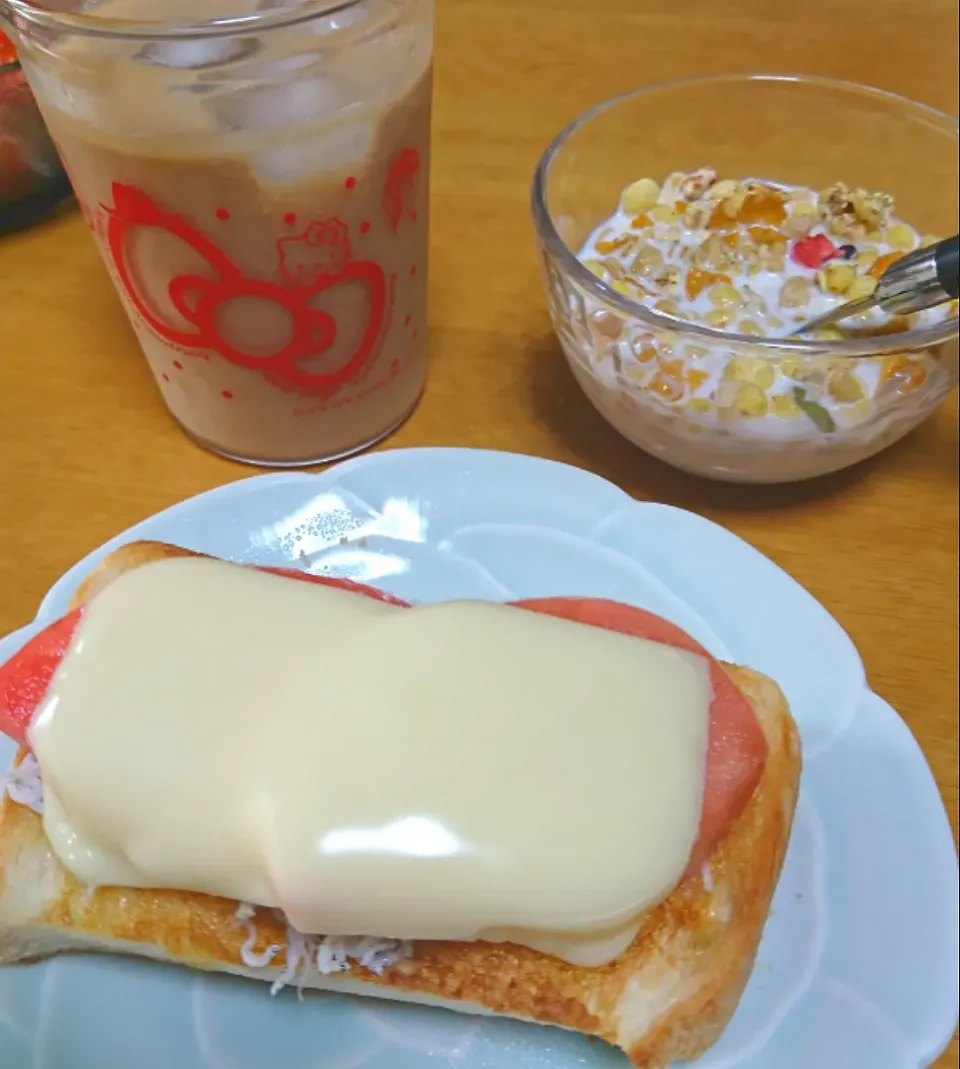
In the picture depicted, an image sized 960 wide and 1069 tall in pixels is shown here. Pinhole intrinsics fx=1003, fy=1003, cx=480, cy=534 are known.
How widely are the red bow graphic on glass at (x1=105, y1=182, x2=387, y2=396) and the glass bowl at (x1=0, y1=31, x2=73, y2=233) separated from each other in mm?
522

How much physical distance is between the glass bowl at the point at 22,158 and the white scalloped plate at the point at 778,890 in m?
0.72

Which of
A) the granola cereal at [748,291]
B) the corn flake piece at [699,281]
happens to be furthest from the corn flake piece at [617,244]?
the corn flake piece at [699,281]

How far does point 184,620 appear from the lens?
945mm

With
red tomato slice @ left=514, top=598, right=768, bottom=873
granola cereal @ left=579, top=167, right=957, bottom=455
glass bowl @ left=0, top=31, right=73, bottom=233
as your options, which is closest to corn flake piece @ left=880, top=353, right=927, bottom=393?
granola cereal @ left=579, top=167, right=957, bottom=455

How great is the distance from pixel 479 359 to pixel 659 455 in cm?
36

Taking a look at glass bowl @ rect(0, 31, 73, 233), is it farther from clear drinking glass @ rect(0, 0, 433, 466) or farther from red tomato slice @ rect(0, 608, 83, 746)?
red tomato slice @ rect(0, 608, 83, 746)

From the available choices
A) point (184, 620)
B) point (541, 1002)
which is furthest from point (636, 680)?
point (184, 620)

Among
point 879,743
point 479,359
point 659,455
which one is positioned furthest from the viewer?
point 479,359

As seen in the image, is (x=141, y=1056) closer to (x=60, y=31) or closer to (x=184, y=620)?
(x=184, y=620)

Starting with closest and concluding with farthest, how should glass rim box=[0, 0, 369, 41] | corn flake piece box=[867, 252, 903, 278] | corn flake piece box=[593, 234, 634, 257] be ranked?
glass rim box=[0, 0, 369, 41]
corn flake piece box=[867, 252, 903, 278]
corn flake piece box=[593, 234, 634, 257]

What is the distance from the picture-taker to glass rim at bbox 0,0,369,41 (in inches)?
34.8

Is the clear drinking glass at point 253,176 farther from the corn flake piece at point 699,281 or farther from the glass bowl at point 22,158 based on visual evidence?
the glass bowl at point 22,158

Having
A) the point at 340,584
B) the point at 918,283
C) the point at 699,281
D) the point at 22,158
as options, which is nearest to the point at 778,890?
the point at 340,584

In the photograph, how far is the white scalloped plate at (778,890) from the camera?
918 mm
